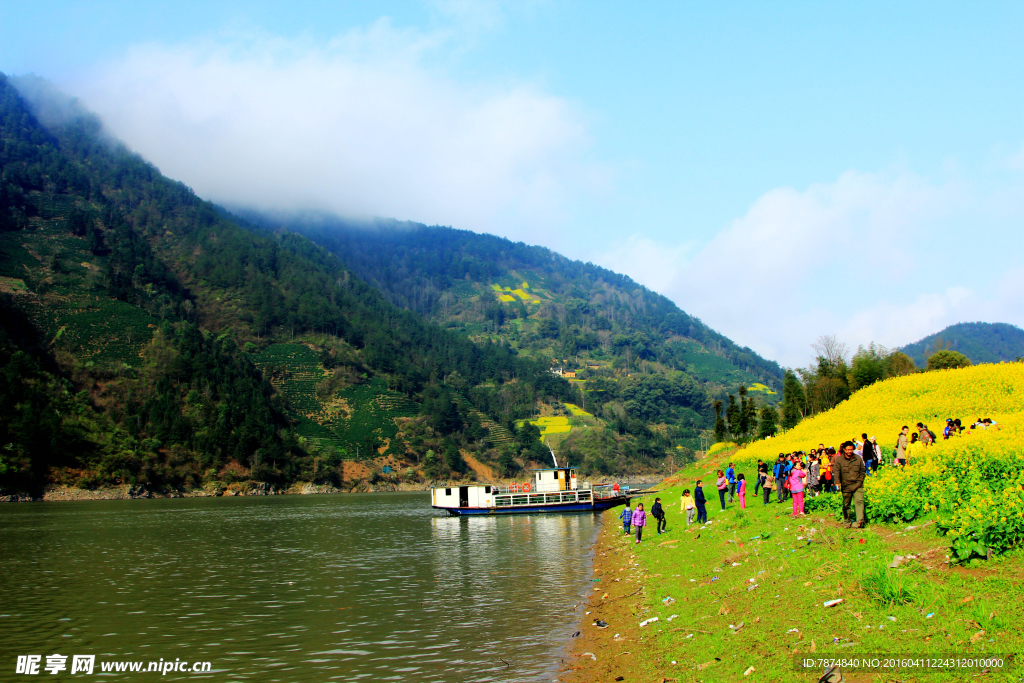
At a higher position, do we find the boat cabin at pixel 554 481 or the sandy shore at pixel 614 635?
the boat cabin at pixel 554 481

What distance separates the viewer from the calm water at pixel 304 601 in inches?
750

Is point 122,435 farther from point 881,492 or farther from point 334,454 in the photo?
Result: point 881,492

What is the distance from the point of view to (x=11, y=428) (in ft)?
375

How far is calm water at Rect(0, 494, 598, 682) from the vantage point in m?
19.1

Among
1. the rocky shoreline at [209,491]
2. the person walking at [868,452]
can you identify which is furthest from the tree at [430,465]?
the person walking at [868,452]

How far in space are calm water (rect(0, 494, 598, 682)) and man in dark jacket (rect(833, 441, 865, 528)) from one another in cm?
927

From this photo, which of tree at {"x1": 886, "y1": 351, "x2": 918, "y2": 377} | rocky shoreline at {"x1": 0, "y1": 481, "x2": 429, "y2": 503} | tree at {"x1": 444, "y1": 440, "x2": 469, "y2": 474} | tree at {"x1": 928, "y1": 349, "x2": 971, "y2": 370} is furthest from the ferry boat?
tree at {"x1": 444, "y1": 440, "x2": 469, "y2": 474}

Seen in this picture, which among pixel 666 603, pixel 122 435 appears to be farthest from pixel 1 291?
pixel 666 603

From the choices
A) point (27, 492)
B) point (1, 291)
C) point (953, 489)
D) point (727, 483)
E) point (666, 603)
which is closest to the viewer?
point (953, 489)

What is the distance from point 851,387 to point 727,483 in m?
79.8

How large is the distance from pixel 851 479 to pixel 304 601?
22.1m

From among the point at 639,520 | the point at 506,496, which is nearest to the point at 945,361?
the point at 506,496

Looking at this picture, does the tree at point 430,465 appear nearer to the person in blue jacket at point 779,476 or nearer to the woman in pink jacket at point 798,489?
the person in blue jacket at point 779,476

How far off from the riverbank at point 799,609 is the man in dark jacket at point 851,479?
65cm
